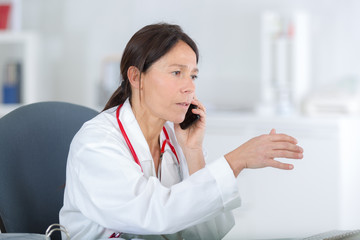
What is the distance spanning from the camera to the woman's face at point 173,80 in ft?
5.01

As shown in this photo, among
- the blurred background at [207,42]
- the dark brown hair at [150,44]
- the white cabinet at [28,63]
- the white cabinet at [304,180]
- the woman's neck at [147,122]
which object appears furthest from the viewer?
the white cabinet at [28,63]

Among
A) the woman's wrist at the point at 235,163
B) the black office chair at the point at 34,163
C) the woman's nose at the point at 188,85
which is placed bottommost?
the black office chair at the point at 34,163

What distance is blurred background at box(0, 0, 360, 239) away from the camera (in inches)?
135

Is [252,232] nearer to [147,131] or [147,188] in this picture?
[147,131]

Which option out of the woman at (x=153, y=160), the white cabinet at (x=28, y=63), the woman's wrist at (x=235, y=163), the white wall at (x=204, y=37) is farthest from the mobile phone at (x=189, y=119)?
Answer: the white cabinet at (x=28, y=63)

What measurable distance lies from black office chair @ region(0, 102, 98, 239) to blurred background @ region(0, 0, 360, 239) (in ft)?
4.41

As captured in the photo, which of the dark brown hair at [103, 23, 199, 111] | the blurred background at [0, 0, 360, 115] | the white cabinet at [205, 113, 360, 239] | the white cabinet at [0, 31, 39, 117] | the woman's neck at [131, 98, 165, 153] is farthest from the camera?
the white cabinet at [0, 31, 39, 117]

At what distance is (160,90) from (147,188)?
338 millimetres

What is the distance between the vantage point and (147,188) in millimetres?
1313

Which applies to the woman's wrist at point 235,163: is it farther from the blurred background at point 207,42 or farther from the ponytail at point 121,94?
the blurred background at point 207,42

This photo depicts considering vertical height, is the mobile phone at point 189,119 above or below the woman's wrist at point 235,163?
above

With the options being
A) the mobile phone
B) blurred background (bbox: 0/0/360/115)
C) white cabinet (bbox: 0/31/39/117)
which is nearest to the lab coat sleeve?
the mobile phone

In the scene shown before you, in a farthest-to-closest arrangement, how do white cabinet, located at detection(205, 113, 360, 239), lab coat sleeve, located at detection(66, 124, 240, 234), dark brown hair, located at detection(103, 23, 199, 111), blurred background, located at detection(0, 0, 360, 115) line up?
1. blurred background, located at detection(0, 0, 360, 115)
2. white cabinet, located at detection(205, 113, 360, 239)
3. dark brown hair, located at detection(103, 23, 199, 111)
4. lab coat sleeve, located at detection(66, 124, 240, 234)

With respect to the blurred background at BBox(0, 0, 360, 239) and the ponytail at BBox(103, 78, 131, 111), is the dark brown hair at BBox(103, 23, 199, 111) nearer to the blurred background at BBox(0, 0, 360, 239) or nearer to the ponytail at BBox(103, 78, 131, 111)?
the ponytail at BBox(103, 78, 131, 111)
